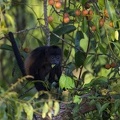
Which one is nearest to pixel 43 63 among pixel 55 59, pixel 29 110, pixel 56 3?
pixel 55 59

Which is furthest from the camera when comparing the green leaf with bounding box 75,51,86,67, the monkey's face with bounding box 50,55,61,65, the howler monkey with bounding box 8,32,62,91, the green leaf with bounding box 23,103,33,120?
the monkey's face with bounding box 50,55,61,65

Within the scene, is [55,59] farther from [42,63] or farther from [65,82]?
[65,82]

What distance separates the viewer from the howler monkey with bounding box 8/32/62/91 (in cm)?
637

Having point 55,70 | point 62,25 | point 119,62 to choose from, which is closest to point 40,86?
point 55,70

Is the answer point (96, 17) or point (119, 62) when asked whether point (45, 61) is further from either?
point (96, 17)

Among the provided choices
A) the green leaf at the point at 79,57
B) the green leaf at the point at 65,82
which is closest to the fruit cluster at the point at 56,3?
the green leaf at the point at 65,82

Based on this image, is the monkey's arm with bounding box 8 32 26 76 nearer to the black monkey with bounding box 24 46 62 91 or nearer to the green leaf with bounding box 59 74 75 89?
the black monkey with bounding box 24 46 62 91

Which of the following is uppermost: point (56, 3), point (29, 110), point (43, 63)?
point (56, 3)

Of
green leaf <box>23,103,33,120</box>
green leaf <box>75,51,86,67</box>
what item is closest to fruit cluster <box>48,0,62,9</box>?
green leaf <box>75,51,86,67</box>

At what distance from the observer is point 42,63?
266 inches

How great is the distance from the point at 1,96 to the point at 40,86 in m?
3.02

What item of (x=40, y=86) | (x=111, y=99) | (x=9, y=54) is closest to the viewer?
(x=111, y=99)

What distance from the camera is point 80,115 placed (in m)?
4.79

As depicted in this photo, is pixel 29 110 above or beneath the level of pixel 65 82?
above
